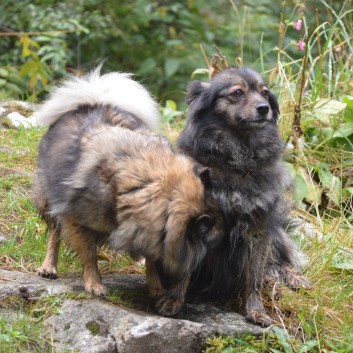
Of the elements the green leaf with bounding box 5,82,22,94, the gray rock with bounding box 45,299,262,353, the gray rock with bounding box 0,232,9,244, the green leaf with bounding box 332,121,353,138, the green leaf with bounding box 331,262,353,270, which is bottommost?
the green leaf with bounding box 5,82,22,94

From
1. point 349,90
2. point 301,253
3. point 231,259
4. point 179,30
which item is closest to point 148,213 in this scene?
point 231,259

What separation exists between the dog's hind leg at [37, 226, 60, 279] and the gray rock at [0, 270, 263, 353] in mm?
174

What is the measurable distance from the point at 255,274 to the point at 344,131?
7.94ft

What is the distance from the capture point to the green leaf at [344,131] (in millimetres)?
6000

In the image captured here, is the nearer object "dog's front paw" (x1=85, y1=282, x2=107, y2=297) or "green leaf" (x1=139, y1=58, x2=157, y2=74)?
"dog's front paw" (x1=85, y1=282, x2=107, y2=297)

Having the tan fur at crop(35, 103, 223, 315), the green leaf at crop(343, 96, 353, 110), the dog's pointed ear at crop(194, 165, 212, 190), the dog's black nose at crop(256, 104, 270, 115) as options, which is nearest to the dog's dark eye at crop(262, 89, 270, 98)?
the dog's black nose at crop(256, 104, 270, 115)

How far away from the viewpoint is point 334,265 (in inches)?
181

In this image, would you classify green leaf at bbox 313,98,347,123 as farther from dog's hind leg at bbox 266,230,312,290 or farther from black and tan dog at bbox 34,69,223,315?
black and tan dog at bbox 34,69,223,315

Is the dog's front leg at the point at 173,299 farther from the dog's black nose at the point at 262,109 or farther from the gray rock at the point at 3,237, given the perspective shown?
the gray rock at the point at 3,237

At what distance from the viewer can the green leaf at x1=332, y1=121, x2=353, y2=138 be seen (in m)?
6.00

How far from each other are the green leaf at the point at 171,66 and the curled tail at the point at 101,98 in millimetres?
3968

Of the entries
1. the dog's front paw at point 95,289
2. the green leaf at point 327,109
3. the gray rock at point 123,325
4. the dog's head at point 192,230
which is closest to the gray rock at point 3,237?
the gray rock at point 123,325

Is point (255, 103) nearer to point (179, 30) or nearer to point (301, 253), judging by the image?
point (301, 253)

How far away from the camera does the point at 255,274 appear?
13.3 feet
